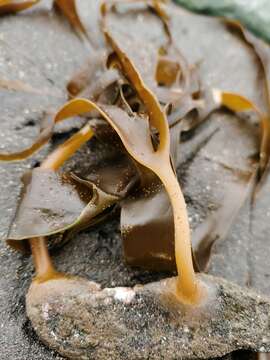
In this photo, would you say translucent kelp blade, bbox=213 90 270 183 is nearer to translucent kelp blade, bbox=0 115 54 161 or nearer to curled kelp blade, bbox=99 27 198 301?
curled kelp blade, bbox=99 27 198 301

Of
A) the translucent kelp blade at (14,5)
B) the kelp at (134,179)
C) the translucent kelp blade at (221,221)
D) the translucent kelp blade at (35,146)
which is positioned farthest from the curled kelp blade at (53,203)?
the translucent kelp blade at (14,5)

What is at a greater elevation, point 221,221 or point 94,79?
point 94,79

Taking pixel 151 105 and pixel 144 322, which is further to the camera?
pixel 151 105

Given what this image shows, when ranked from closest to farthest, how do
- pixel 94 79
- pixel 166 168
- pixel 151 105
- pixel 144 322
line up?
pixel 144 322, pixel 166 168, pixel 151 105, pixel 94 79

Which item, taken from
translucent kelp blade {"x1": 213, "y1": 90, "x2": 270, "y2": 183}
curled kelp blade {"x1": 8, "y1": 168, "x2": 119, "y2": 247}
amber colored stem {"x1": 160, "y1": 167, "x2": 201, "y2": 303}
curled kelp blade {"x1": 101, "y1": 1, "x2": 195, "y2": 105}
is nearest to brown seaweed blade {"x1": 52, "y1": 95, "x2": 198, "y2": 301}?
amber colored stem {"x1": 160, "y1": 167, "x2": 201, "y2": 303}

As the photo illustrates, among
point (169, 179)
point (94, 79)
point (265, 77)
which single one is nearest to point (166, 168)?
point (169, 179)

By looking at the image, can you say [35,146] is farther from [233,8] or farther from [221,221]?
[233,8]
